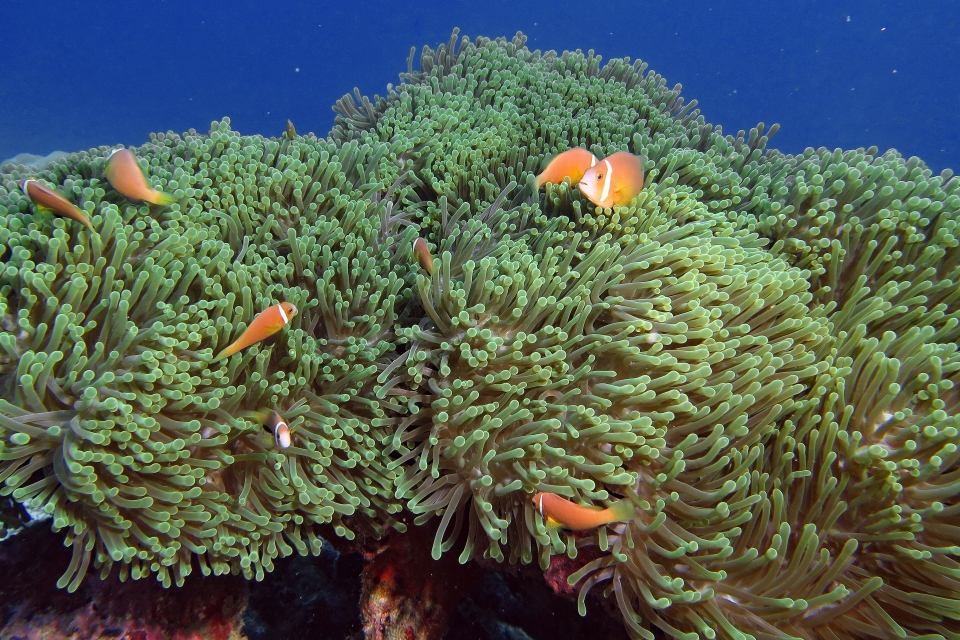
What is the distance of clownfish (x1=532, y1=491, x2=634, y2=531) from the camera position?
159cm

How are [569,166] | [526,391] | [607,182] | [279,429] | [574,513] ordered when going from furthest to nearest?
1. [569,166]
2. [607,182]
3. [526,391]
4. [279,429]
5. [574,513]

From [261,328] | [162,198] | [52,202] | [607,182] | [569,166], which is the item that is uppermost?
[569,166]

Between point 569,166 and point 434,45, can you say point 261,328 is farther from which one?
point 434,45

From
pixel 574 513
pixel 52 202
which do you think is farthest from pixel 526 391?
pixel 52 202

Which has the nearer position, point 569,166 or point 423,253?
point 423,253

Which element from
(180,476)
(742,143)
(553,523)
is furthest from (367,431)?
(742,143)

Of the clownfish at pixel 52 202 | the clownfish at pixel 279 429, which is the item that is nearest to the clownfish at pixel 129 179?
the clownfish at pixel 52 202

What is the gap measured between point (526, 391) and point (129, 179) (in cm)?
167

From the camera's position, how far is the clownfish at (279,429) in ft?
5.57

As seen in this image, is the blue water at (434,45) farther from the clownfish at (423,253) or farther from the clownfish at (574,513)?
the clownfish at (574,513)

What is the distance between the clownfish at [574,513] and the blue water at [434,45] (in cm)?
5410

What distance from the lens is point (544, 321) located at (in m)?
1.96

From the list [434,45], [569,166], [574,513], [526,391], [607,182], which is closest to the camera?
[574,513]

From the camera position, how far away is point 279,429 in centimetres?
171
